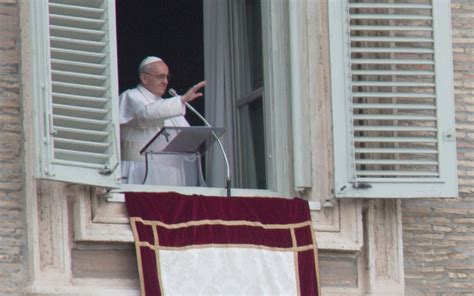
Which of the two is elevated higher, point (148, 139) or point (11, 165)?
point (148, 139)

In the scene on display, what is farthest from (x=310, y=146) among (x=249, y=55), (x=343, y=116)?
(x=249, y=55)

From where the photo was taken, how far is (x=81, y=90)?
1414cm

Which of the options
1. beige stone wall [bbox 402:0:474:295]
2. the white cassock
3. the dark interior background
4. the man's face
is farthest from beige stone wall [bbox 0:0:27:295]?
the dark interior background

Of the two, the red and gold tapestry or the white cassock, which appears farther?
the white cassock

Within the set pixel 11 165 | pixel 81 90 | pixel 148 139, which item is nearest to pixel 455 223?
pixel 148 139

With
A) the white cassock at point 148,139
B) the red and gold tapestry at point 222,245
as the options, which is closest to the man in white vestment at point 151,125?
the white cassock at point 148,139

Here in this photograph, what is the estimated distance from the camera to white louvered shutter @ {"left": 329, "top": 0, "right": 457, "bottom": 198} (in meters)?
14.7

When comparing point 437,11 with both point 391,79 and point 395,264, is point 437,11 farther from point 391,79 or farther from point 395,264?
point 395,264

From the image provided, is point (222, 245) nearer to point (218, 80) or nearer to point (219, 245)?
point (219, 245)

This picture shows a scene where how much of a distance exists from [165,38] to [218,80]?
2.27 metres

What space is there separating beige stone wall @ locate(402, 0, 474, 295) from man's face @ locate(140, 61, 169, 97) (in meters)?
1.61

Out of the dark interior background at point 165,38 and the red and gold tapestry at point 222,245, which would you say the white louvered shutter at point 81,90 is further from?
the dark interior background at point 165,38

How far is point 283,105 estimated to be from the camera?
49.0ft

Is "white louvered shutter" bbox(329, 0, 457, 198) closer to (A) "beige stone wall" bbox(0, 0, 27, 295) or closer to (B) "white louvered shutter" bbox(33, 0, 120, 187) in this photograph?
(B) "white louvered shutter" bbox(33, 0, 120, 187)
